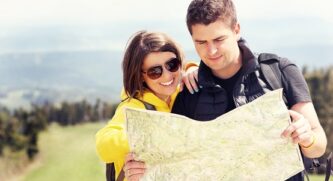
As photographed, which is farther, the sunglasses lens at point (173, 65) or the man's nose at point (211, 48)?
the sunglasses lens at point (173, 65)

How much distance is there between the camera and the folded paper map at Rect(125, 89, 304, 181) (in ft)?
10.7

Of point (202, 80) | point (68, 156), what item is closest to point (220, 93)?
point (202, 80)

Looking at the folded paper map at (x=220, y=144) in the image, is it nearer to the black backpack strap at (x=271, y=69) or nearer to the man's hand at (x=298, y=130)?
the man's hand at (x=298, y=130)

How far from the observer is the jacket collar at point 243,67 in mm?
3730

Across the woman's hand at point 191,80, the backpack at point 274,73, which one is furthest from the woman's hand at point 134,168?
the backpack at point 274,73

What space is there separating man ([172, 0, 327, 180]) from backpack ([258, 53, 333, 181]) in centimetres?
3

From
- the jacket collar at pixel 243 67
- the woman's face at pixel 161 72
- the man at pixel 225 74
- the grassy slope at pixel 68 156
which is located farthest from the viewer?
the grassy slope at pixel 68 156

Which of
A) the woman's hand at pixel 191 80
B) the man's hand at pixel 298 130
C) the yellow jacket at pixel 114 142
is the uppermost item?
the woman's hand at pixel 191 80

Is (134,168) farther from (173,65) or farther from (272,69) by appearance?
(272,69)

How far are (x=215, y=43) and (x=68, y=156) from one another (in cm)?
6339

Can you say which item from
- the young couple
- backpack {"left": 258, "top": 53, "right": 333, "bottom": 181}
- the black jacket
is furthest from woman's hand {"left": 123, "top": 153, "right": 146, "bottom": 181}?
backpack {"left": 258, "top": 53, "right": 333, "bottom": 181}

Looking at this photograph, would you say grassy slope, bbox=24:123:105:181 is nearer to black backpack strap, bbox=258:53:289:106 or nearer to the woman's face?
the woman's face

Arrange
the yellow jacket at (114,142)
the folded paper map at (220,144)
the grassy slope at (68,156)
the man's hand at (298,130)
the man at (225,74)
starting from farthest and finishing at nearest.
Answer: the grassy slope at (68,156), the man at (225,74), the yellow jacket at (114,142), the folded paper map at (220,144), the man's hand at (298,130)

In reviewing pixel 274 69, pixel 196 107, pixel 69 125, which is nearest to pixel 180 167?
pixel 196 107
